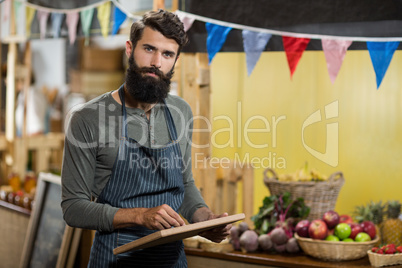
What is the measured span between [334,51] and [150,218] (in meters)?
1.64

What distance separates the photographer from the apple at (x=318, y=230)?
3117 millimetres

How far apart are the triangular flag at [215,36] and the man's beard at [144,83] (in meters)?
1.16

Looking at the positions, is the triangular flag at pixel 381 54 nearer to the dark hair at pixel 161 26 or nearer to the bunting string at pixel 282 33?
the bunting string at pixel 282 33

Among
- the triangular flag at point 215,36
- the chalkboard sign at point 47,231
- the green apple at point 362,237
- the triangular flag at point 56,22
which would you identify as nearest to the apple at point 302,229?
the green apple at point 362,237

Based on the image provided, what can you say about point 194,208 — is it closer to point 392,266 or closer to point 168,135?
point 168,135

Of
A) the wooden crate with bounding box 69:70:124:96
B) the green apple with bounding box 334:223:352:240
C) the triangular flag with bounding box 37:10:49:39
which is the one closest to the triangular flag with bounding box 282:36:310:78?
the green apple with bounding box 334:223:352:240

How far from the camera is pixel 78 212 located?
6.54 feet

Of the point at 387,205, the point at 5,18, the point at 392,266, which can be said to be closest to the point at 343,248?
the point at 392,266

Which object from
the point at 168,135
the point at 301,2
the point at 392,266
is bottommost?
the point at 392,266

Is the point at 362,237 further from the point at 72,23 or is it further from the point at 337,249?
the point at 72,23

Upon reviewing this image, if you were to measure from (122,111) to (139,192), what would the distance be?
0.32m

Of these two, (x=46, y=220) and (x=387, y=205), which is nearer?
(x=387, y=205)

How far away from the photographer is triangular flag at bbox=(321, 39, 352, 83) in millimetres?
3033

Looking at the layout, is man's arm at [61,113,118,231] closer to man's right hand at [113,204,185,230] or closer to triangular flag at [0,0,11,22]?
man's right hand at [113,204,185,230]
